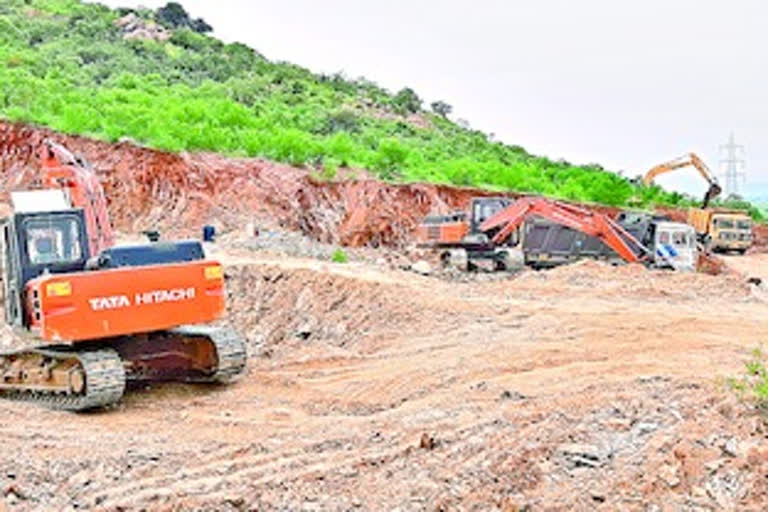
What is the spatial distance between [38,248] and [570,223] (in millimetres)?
14514

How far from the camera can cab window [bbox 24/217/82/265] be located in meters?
10.8

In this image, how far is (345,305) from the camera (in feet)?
53.3

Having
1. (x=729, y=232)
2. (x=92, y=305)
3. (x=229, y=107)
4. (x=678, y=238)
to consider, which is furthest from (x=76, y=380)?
(x=729, y=232)

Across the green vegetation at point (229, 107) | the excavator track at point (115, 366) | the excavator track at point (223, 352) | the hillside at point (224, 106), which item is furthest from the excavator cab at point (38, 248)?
the hillside at point (224, 106)

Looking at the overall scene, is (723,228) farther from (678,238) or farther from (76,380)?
(76,380)

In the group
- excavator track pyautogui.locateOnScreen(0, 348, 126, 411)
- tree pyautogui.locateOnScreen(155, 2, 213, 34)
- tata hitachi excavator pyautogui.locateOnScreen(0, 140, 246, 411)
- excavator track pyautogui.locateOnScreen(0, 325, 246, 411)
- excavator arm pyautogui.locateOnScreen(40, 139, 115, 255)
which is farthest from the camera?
tree pyautogui.locateOnScreen(155, 2, 213, 34)

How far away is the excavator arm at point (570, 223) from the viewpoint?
72.2ft

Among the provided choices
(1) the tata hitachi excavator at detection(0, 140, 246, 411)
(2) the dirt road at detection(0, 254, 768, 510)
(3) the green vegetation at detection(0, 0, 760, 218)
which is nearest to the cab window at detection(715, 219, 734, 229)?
(3) the green vegetation at detection(0, 0, 760, 218)

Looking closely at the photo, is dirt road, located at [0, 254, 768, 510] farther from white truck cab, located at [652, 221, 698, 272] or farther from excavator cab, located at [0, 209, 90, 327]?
white truck cab, located at [652, 221, 698, 272]

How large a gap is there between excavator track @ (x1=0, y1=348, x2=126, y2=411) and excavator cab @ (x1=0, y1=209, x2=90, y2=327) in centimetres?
54

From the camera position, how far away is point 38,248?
425 inches

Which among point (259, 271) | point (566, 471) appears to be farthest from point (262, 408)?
point (259, 271)

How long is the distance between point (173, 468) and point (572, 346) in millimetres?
6505

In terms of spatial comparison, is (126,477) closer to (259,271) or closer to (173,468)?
(173,468)
